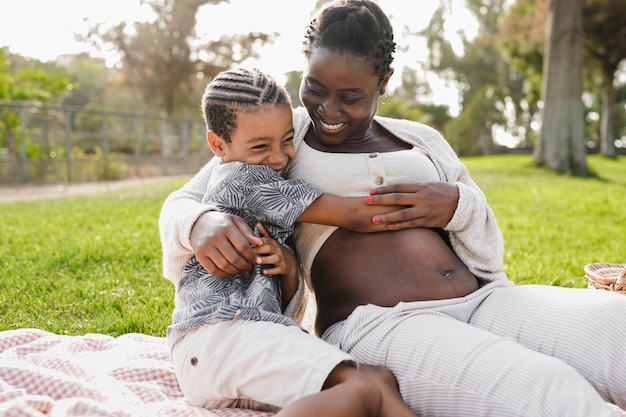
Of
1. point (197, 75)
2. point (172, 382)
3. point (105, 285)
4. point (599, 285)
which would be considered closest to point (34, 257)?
point (105, 285)

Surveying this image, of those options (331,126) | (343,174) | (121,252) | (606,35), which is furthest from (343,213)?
(606,35)

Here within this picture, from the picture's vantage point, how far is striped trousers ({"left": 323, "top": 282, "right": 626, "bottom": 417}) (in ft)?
5.54

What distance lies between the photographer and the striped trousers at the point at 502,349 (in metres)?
1.69

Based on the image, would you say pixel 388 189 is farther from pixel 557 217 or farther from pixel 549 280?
pixel 557 217

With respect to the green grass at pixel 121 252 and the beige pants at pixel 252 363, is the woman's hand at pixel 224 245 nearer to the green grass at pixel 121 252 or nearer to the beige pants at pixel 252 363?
the beige pants at pixel 252 363

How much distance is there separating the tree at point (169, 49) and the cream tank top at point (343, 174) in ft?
79.9

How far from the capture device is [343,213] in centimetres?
220

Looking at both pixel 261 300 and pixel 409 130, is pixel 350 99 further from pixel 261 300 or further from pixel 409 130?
pixel 261 300

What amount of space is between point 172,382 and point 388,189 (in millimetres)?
1116

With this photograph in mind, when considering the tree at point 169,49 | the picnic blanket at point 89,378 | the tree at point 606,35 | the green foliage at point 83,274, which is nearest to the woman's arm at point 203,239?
the picnic blanket at point 89,378

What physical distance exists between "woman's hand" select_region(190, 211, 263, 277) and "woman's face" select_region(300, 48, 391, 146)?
0.55 meters

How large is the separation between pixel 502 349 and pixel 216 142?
120cm

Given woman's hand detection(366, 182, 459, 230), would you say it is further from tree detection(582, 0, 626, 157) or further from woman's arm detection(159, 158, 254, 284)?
tree detection(582, 0, 626, 157)

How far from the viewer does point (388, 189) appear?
2262 millimetres
